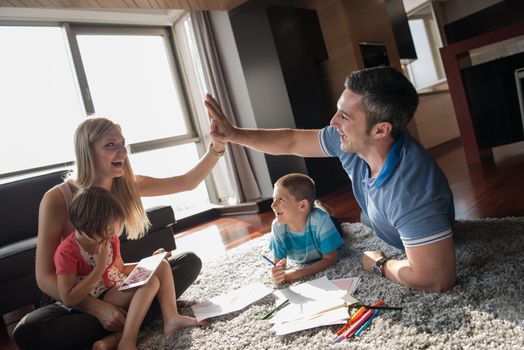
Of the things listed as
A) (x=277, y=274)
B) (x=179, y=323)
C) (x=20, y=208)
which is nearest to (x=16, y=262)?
(x=20, y=208)

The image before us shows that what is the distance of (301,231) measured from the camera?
1690 millimetres

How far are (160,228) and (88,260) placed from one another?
1.15 meters

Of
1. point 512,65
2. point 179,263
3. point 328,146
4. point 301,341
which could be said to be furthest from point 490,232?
point 512,65

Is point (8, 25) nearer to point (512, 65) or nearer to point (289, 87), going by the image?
point (289, 87)

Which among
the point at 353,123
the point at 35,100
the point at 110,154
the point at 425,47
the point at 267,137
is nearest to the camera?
the point at 353,123

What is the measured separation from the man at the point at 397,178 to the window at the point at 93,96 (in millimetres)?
3166

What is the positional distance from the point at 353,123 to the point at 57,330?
117 cm

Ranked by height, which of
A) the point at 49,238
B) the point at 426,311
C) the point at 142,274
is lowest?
the point at 426,311

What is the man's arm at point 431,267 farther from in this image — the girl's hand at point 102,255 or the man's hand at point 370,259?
the girl's hand at point 102,255

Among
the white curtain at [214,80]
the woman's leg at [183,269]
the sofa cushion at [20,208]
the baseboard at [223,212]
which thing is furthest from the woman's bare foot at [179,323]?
the white curtain at [214,80]

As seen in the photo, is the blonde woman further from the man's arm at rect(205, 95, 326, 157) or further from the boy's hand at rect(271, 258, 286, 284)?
the boy's hand at rect(271, 258, 286, 284)

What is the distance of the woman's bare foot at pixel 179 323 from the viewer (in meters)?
1.33

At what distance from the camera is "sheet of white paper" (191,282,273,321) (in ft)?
4.55

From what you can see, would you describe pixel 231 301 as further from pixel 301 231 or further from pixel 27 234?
pixel 27 234
